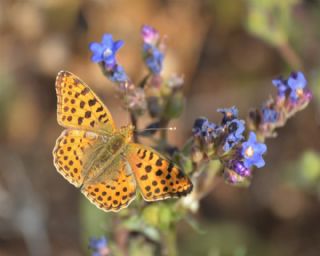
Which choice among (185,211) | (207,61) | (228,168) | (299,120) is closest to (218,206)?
(299,120)

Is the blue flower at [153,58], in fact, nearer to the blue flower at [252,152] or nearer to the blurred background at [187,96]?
the blue flower at [252,152]

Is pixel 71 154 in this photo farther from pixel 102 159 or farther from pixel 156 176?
pixel 156 176

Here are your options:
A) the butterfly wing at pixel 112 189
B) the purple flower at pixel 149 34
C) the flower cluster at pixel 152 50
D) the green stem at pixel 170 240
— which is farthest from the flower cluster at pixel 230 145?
the purple flower at pixel 149 34

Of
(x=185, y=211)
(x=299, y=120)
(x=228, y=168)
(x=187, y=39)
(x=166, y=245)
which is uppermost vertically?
(x=187, y=39)

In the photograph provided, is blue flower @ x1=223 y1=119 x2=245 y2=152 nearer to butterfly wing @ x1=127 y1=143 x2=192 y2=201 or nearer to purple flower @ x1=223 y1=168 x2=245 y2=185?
purple flower @ x1=223 y1=168 x2=245 y2=185

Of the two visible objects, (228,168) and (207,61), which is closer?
(228,168)

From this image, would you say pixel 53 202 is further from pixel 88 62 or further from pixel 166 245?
pixel 166 245
